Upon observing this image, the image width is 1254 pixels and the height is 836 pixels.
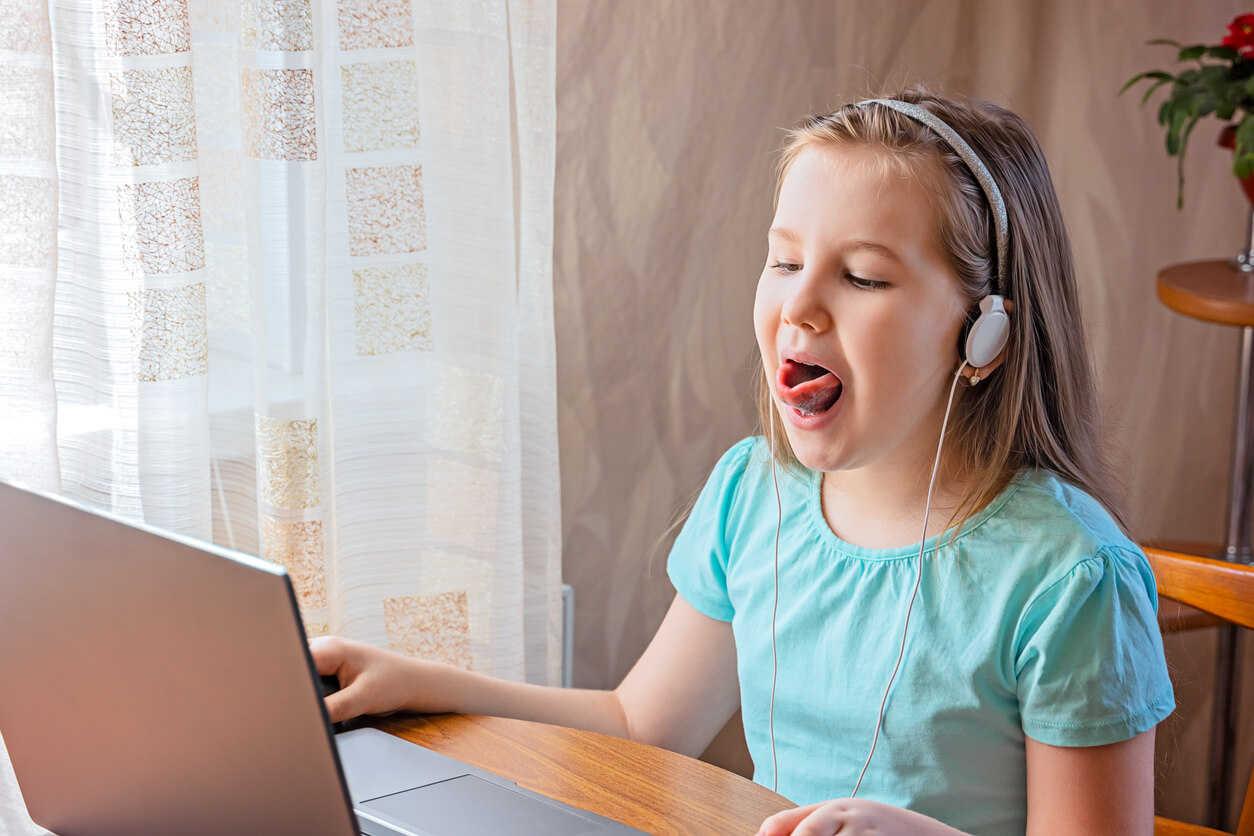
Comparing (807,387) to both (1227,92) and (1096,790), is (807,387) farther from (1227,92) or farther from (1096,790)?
(1227,92)

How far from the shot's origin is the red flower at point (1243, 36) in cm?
188

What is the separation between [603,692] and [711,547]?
18 centimetres

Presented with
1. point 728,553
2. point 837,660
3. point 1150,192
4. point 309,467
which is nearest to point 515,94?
point 309,467

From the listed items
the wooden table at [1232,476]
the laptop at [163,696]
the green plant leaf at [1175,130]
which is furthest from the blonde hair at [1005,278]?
the green plant leaf at [1175,130]

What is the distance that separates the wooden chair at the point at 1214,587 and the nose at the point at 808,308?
1.53ft

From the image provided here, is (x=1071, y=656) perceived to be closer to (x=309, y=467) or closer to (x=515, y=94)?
(x=309, y=467)

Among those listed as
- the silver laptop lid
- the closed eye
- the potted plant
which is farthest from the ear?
the potted plant

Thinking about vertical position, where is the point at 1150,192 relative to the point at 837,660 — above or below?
above

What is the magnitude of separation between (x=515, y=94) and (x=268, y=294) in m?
0.41

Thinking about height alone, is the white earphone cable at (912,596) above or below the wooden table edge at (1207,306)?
below

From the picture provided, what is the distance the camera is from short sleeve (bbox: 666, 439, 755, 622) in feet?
3.81

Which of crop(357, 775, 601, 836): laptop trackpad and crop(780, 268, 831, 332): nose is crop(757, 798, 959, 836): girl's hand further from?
crop(780, 268, 831, 332): nose

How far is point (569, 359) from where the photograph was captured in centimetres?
183

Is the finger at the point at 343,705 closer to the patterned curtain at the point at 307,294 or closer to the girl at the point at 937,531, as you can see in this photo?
the girl at the point at 937,531
